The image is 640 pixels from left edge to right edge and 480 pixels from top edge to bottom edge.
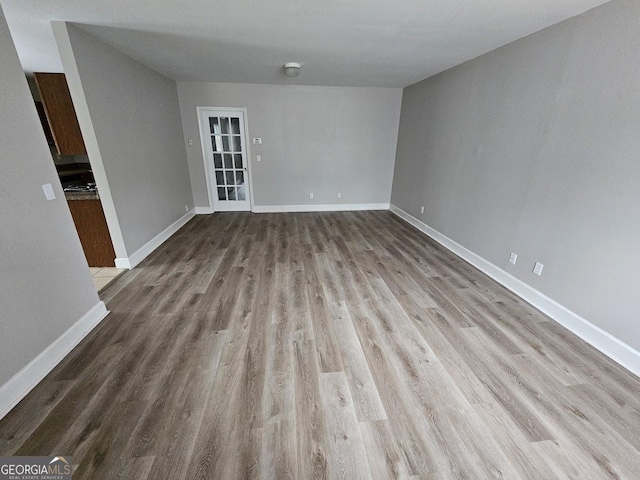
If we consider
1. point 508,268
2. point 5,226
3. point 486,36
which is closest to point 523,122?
point 486,36

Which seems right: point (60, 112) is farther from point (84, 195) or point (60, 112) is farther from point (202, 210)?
point (202, 210)

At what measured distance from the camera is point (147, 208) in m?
3.55

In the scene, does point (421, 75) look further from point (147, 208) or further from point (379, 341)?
point (147, 208)

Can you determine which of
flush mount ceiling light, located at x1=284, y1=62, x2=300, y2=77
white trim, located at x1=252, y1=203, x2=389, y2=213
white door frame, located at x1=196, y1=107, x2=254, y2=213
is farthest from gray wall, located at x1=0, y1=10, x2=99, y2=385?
white trim, located at x1=252, y1=203, x2=389, y2=213

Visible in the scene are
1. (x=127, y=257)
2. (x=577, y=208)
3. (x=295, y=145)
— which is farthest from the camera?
(x=295, y=145)

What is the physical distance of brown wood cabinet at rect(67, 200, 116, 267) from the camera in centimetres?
290

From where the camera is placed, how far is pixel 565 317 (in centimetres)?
222

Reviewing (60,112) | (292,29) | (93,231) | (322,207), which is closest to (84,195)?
(93,231)

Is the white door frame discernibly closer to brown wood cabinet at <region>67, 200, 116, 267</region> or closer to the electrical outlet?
brown wood cabinet at <region>67, 200, 116, 267</region>

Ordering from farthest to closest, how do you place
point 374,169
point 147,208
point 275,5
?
point 374,169, point 147,208, point 275,5

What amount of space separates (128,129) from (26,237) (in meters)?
2.12

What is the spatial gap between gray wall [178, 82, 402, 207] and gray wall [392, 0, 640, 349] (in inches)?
73.9

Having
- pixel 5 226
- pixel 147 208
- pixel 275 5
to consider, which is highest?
pixel 275 5

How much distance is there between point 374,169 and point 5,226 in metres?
5.25
